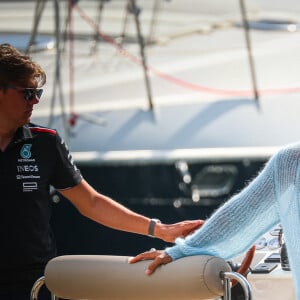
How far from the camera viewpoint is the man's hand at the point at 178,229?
3.32 m

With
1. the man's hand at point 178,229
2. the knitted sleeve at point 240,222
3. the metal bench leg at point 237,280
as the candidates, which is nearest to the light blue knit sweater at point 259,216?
the knitted sleeve at point 240,222

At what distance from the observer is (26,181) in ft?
11.0

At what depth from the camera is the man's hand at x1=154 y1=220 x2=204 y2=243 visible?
332cm

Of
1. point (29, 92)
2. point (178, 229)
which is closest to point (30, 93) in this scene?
point (29, 92)

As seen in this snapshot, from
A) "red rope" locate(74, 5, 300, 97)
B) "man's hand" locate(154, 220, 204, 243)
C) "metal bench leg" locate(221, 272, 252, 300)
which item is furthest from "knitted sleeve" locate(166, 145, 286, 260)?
"red rope" locate(74, 5, 300, 97)

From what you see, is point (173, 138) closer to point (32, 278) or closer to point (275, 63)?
point (275, 63)

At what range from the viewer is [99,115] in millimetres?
7020

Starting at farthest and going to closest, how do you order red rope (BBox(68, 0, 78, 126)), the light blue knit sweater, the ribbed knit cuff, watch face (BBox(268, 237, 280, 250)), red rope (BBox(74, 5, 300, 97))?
1. red rope (BBox(68, 0, 78, 126))
2. red rope (BBox(74, 5, 300, 97))
3. watch face (BBox(268, 237, 280, 250))
4. the ribbed knit cuff
5. the light blue knit sweater

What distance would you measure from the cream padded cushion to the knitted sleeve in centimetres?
7

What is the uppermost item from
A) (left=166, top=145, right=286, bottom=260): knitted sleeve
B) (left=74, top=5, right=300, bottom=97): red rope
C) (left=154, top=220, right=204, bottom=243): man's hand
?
(left=166, top=145, right=286, bottom=260): knitted sleeve

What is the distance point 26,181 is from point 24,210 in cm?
9

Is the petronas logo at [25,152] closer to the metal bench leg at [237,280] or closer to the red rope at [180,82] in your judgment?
the metal bench leg at [237,280]

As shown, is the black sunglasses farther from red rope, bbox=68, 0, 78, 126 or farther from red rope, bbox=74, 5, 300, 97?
Result: red rope, bbox=68, 0, 78, 126

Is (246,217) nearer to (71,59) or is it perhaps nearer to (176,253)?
(176,253)
